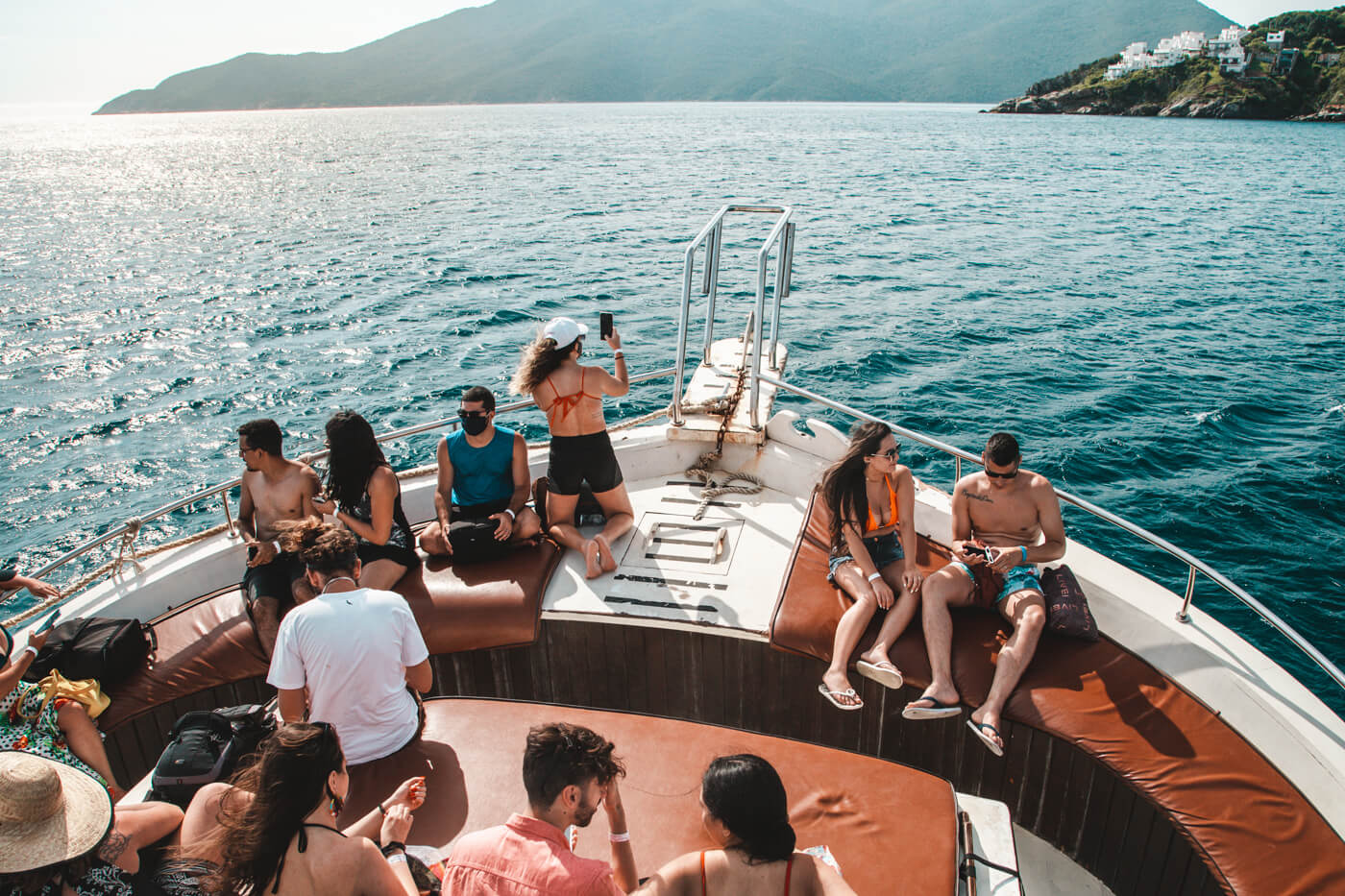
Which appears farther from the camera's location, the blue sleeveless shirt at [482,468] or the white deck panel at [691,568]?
the blue sleeveless shirt at [482,468]

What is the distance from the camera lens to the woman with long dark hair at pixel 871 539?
4.32 metres

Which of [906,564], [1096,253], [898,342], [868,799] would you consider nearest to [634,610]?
[906,564]

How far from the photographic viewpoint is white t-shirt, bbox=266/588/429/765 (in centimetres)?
312

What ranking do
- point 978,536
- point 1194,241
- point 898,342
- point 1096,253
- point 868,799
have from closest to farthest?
1. point 868,799
2. point 978,536
3. point 898,342
4. point 1096,253
5. point 1194,241

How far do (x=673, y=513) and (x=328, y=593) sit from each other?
3.07 meters

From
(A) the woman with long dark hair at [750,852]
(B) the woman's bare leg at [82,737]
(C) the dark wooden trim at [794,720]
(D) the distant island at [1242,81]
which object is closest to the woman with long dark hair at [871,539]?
(C) the dark wooden trim at [794,720]

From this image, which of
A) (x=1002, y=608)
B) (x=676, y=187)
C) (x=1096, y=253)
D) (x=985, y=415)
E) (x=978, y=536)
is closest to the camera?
(x=1002, y=608)

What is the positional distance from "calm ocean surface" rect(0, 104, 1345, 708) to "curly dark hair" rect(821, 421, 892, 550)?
6922 mm

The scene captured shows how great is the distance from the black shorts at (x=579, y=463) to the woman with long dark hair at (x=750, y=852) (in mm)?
3211

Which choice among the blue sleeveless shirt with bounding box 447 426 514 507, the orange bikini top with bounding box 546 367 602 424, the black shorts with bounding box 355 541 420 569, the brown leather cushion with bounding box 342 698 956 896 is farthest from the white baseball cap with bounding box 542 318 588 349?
the brown leather cushion with bounding box 342 698 956 896

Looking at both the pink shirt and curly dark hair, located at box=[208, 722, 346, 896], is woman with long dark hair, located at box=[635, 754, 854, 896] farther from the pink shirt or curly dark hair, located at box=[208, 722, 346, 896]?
curly dark hair, located at box=[208, 722, 346, 896]

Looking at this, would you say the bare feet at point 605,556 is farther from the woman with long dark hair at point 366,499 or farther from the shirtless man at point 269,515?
the shirtless man at point 269,515

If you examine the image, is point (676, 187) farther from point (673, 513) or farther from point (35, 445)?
point (673, 513)

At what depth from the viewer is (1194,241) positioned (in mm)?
28000
